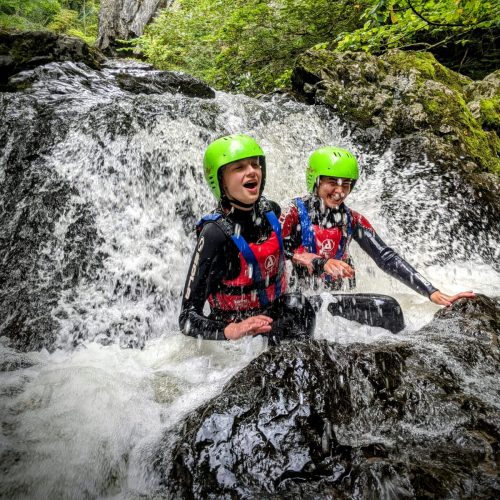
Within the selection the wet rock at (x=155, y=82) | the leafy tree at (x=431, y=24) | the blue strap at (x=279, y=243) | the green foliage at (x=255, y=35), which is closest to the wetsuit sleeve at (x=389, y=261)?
the blue strap at (x=279, y=243)

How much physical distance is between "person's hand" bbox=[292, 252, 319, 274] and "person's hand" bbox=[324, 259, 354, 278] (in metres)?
0.24

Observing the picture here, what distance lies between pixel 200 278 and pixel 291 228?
1.33 meters

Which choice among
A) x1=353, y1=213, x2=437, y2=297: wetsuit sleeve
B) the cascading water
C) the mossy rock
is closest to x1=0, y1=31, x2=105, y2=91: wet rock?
the cascading water

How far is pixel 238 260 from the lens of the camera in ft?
9.27

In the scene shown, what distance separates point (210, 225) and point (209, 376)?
1.25 metres

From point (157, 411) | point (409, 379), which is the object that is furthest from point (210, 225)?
→ point (409, 379)

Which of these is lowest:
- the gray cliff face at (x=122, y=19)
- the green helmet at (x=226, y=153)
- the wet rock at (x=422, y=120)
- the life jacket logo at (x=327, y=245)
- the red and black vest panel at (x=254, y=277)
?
the red and black vest panel at (x=254, y=277)

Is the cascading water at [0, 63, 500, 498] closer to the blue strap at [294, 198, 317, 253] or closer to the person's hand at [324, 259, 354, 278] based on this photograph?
the person's hand at [324, 259, 354, 278]

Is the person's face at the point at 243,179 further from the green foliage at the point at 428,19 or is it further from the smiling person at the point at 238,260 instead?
the green foliage at the point at 428,19

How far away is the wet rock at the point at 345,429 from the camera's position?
157cm

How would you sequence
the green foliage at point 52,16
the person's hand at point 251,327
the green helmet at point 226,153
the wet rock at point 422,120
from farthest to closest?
the green foliage at point 52,16, the wet rock at point 422,120, the green helmet at point 226,153, the person's hand at point 251,327

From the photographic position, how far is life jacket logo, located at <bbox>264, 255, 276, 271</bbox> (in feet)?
9.67

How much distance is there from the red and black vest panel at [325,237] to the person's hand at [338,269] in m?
0.61

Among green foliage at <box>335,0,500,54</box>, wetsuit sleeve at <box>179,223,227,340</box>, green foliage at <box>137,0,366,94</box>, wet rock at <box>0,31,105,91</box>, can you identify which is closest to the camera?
wetsuit sleeve at <box>179,223,227,340</box>
